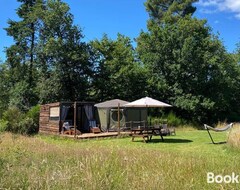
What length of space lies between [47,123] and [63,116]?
177 centimetres

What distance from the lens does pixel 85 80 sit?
2466 centimetres

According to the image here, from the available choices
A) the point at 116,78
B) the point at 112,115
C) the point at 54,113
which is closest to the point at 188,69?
the point at 116,78

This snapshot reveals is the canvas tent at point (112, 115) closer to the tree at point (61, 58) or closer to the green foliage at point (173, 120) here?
the green foliage at point (173, 120)

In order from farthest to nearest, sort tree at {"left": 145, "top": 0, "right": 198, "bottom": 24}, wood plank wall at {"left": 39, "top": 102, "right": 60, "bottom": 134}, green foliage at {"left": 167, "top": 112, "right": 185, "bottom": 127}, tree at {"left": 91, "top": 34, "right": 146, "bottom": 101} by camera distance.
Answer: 1. tree at {"left": 145, "top": 0, "right": 198, "bottom": 24}
2. tree at {"left": 91, "top": 34, "right": 146, "bottom": 101}
3. green foliage at {"left": 167, "top": 112, "right": 185, "bottom": 127}
4. wood plank wall at {"left": 39, "top": 102, "right": 60, "bottom": 134}

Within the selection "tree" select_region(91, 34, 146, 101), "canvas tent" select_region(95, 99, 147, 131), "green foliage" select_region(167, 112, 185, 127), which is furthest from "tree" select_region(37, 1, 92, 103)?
"green foliage" select_region(167, 112, 185, 127)

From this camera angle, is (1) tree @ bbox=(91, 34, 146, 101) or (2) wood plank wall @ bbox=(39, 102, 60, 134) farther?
(1) tree @ bbox=(91, 34, 146, 101)

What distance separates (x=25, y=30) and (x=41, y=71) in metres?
4.35

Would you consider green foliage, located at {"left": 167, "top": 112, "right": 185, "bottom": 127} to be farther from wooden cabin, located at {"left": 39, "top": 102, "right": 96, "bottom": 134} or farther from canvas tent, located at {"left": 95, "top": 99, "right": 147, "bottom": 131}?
wooden cabin, located at {"left": 39, "top": 102, "right": 96, "bottom": 134}

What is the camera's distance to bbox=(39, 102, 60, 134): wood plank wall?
19.5m

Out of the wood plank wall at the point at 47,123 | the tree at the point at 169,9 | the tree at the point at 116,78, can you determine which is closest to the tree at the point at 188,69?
the tree at the point at 116,78

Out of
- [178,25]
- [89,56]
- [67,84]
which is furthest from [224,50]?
[67,84]

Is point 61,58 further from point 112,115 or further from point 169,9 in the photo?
point 169,9

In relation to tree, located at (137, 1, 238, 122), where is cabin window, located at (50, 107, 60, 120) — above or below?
below

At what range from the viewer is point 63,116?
63.4 ft
